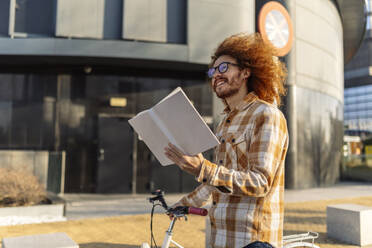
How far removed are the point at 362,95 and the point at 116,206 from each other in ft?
91.6

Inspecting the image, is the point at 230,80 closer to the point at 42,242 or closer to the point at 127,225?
the point at 42,242

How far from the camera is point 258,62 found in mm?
2016

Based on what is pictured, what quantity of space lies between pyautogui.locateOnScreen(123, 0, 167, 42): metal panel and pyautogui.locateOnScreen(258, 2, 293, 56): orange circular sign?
4.54 metres

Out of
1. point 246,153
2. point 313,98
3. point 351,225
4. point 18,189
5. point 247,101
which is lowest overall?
point 351,225

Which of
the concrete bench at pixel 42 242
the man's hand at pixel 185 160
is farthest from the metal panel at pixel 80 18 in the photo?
the man's hand at pixel 185 160

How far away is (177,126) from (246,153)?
1.37ft

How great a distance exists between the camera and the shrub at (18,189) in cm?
757

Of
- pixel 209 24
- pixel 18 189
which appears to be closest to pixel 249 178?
pixel 18 189

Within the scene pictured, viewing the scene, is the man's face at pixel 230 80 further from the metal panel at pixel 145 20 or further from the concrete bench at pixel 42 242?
the metal panel at pixel 145 20

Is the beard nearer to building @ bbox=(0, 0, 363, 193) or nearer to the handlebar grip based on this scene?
the handlebar grip

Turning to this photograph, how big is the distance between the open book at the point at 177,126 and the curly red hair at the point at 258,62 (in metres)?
0.58

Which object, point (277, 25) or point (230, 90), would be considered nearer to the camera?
point (230, 90)

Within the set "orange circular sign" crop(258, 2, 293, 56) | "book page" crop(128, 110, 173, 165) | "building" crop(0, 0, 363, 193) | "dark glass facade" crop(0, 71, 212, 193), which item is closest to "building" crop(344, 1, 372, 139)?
"orange circular sign" crop(258, 2, 293, 56)

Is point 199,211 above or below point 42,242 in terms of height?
above
